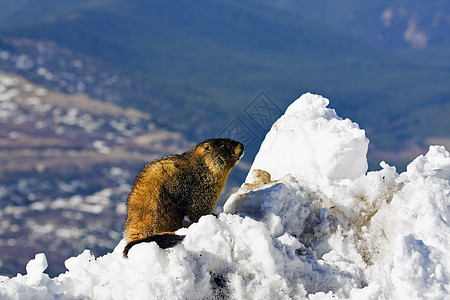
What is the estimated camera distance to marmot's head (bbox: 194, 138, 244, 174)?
7.35 meters

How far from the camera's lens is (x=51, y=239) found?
444 ft

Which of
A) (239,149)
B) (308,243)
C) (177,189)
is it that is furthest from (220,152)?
(308,243)

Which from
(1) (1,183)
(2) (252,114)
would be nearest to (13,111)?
(1) (1,183)

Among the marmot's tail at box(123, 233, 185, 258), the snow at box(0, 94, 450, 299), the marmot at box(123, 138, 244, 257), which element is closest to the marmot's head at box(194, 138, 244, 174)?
the marmot at box(123, 138, 244, 257)

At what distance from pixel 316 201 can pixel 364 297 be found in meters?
1.85

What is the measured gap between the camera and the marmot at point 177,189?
21.5ft

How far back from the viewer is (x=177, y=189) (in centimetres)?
688

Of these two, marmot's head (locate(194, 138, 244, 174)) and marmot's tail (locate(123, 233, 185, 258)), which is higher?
marmot's head (locate(194, 138, 244, 174))

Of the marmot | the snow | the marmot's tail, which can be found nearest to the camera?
the snow

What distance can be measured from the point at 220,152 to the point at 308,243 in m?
1.40

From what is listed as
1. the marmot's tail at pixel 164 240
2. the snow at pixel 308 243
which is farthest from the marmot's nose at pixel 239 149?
the marmot's tail at pixel 164 240

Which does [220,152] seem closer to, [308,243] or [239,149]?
[239,149]

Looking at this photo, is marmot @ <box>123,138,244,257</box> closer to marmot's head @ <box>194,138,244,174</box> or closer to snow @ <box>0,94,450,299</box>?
marmot's head @ <box>194,138,244,174</box>

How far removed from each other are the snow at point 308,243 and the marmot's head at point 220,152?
0.33m
